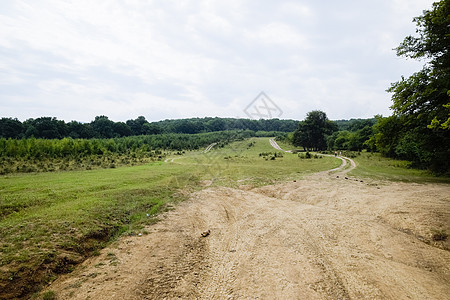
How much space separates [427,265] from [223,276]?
23.4 ft

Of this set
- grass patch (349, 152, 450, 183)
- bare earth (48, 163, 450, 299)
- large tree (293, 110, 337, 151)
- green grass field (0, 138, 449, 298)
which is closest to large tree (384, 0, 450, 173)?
grass patch (349, 152, 450, 183)

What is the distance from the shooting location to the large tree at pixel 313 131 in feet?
238

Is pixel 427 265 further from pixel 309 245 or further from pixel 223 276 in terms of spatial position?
pixel 223 276

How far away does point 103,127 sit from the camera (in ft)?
404

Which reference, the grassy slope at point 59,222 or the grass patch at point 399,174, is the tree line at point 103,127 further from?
the grass patch at point 399,174

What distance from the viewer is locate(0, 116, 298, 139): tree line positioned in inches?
3516

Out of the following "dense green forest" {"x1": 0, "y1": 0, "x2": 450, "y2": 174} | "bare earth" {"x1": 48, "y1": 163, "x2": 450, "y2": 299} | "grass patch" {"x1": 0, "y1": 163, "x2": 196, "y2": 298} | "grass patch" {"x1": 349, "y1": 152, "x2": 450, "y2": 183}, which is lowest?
"bare earth" {"x1": 48, "y1": 163, "x2": 450, "y2": 299}

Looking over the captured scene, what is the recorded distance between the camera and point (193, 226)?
422 inches

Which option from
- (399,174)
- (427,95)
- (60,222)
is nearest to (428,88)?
(427,95)

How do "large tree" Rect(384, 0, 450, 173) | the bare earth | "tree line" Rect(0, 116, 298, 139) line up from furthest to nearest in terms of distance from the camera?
"tree line" Rect(0, 116, 298, 139)
"large tree" Rect(384, 0, 450, 173)
the bare earth

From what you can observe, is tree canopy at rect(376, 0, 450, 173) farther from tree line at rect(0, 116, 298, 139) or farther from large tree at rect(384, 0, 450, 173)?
tree line at rect(0, 116, 298, 139)

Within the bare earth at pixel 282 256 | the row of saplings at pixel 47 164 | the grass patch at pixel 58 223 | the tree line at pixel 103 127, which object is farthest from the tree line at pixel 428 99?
the tree line at pixel 103 127

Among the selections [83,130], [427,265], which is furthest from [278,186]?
[83,130]

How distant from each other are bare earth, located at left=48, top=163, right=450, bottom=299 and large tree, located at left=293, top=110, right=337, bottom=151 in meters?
60.8
